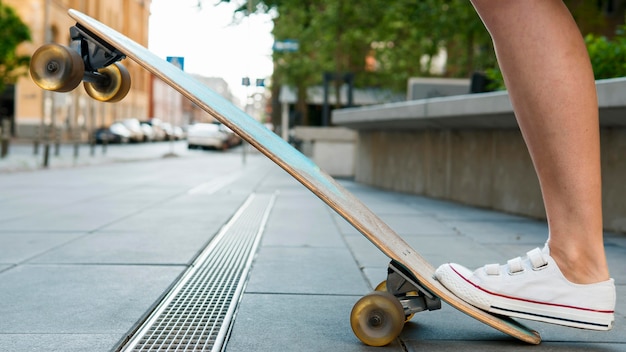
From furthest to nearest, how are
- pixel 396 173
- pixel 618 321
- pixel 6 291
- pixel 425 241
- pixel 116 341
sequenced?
pixel 396 173
pixel 425 241
pixel 6 291
pixel 618 321
pixel 116 341

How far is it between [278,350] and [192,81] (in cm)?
80

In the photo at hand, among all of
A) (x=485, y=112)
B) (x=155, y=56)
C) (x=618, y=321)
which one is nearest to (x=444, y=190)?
(x=485, y=112)

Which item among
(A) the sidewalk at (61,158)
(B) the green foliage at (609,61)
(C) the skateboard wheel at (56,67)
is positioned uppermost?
Result: (B) the green foliage at (609,61)

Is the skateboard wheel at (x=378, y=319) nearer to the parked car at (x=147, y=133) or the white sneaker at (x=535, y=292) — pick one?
the white sneaker at (x=535, y=292)

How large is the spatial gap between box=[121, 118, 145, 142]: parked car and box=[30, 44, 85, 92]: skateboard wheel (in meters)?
48.0

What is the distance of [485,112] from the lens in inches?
228

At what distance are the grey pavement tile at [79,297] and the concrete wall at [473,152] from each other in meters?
2.86

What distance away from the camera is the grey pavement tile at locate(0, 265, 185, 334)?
7.22 ft

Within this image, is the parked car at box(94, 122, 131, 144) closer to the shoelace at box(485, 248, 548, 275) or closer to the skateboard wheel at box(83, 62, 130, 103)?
the skateboard wheel at box(83, 62, 130, 103)

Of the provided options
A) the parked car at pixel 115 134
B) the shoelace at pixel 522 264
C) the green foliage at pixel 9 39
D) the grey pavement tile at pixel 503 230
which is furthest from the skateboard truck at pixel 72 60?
the parked car at pixel 115 134

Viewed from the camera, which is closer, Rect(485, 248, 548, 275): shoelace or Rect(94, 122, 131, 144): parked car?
Rect(485, 248, 548, 275): shoelace

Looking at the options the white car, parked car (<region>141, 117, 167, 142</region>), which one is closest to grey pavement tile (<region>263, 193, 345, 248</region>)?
the white car

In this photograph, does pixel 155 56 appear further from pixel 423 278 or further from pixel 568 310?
pixel 568 310

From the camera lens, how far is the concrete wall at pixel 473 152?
500cm
